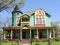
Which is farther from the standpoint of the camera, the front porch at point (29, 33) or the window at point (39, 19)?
the window at point (39, 19)

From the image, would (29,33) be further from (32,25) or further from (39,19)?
(39,19)

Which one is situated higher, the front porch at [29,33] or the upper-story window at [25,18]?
the upper-story window at [25,18]

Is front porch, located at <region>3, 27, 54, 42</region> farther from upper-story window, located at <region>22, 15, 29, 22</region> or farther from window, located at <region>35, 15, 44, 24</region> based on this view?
upper-story window, located at <region>22, 15, 29, 22</region>

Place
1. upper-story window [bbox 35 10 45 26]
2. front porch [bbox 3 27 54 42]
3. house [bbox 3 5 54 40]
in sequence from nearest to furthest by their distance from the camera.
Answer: house [bbox 3 5 54 40]
front porch [bbox 3 27 54 42]
upper-story window [bbox 35 10 45 26]

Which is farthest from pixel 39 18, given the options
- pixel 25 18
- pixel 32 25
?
pixel 25 18

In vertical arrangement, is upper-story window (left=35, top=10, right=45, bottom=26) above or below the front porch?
above

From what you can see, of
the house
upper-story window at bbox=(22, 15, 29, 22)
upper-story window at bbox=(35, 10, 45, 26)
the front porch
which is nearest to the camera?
the house

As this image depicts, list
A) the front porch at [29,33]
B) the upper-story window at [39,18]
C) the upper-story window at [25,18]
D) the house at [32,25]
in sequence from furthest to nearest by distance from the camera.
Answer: the upper-story window at [25,18]
the upper-story window at [39,18]
the front porch at [29,33]
the house at [32,25]

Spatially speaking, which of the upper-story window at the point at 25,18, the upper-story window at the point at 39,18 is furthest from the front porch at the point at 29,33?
the upper-story window at the point at 25,18

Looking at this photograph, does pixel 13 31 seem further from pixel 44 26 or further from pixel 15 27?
pixel 44 26

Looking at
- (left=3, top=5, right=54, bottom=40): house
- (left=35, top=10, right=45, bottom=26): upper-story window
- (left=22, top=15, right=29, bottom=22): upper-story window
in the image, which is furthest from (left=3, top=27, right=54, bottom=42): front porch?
(left=22, top=15, right=29, bottom=22): upper-story window

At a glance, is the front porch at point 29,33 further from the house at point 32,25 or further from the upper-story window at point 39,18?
the upper-story window at point 39,18

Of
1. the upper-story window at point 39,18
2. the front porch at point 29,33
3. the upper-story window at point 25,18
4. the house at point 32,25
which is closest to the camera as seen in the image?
the house at point 32,25

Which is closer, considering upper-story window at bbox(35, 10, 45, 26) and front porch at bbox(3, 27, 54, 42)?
front porch at bbox(3, 27, 54, 42)
